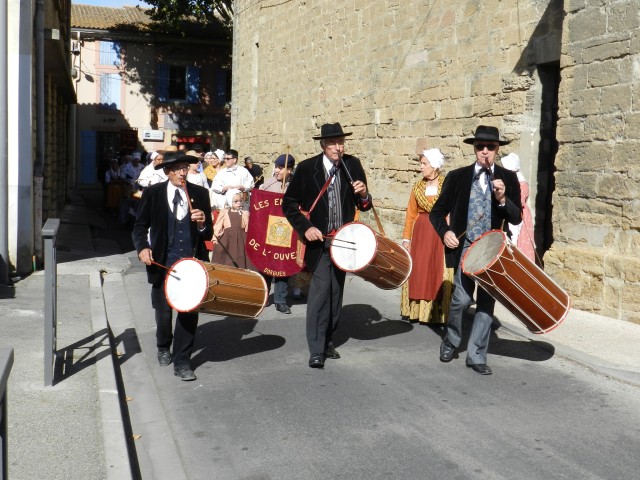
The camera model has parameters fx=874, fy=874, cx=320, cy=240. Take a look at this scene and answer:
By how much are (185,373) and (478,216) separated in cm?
245

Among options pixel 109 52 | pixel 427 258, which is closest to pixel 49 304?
pixel 427 258

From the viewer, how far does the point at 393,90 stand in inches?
559

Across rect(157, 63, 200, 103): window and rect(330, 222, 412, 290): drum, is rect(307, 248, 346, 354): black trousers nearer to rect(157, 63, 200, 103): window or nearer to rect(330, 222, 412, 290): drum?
rect(330, 222, 412, 290): drum

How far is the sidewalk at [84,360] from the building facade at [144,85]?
96.4 feet

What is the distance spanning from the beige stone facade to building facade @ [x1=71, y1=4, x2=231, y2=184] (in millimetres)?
21831

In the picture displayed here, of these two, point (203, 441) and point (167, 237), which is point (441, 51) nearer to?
point (167, 237)

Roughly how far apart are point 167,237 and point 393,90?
849 centimetres

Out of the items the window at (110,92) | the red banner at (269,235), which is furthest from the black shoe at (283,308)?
the window at (110,92)

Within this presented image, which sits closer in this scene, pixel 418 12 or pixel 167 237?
pixel 167 237

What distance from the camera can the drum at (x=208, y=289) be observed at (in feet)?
19.6

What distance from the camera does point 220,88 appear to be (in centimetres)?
4175

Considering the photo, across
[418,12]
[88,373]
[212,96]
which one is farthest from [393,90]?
[212,96]

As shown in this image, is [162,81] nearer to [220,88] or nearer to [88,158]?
[220,88]

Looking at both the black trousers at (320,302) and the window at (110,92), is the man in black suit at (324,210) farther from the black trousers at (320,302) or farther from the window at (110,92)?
the window at (110,92)
